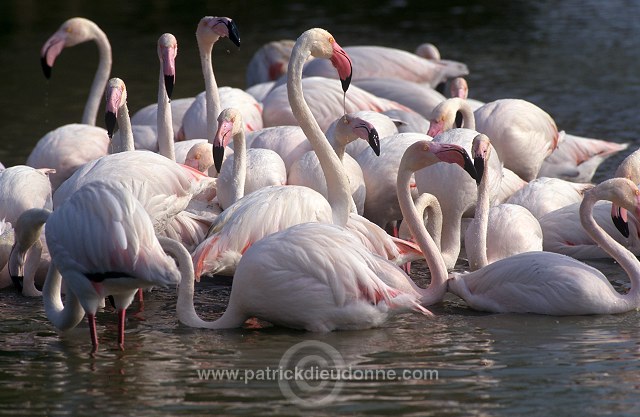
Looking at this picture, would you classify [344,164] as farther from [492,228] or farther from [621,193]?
[621,193]

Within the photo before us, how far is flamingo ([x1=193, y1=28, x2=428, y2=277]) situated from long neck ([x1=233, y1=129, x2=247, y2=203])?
0.37 meters

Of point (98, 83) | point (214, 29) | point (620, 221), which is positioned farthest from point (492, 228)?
point (98, 83)

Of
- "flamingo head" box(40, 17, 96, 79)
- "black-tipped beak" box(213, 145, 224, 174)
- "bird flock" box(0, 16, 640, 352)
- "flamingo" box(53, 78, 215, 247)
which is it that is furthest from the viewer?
"flamingo head" box(40, 17, 96, 79)

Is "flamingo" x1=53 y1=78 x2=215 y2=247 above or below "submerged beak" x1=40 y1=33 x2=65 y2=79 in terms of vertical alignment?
below

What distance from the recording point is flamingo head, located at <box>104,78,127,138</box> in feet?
23.1

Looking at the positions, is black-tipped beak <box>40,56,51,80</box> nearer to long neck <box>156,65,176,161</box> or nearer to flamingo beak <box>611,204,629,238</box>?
long neck <box>156,65,176,161</box>

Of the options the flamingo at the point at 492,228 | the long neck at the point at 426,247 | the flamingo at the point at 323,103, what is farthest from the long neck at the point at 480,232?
the flamingo at the point at 323,103

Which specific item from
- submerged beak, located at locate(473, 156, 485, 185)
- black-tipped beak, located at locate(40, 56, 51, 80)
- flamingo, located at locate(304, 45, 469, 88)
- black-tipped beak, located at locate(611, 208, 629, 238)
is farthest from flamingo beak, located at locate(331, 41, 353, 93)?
flamingo, located at locate(304, 45, 469, 88)

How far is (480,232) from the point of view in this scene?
675 cm

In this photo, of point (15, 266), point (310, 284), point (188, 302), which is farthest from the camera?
point (15, 266)

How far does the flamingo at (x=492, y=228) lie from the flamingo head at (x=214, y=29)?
6.78ft

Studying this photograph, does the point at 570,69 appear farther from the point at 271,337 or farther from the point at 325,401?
the point at 325,401

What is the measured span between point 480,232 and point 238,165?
148cm

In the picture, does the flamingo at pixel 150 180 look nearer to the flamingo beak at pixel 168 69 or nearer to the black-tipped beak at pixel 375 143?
the flamingo beak at pixel 168 69
